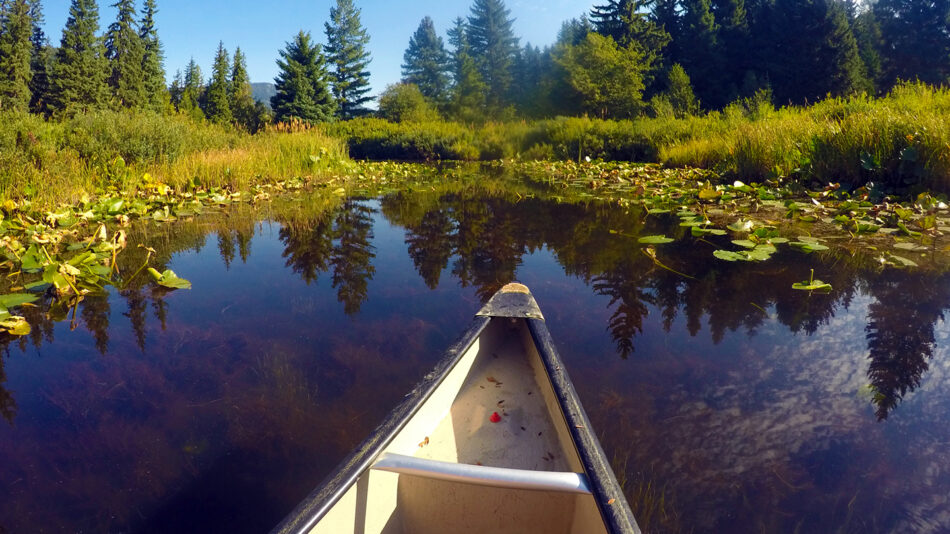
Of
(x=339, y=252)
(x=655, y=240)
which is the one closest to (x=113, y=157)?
(x=339, y=252)

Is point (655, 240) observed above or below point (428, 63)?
below

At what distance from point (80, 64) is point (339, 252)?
37.1 metres

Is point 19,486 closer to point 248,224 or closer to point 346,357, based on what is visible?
point 346,357

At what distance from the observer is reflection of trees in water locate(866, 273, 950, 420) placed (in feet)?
5.92

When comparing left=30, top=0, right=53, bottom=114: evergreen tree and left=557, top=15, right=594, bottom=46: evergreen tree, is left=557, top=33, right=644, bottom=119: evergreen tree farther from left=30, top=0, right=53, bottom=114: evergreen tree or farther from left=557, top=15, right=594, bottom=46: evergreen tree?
left=30, top=0, right=53, bottom=114: evergreen tree

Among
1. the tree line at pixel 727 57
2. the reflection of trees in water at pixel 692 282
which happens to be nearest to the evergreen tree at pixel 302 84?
the tree line at pixel 727 57

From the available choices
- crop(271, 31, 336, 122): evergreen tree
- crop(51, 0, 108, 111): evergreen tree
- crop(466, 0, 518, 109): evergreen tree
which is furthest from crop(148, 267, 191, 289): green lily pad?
crop(466, 0, 518, 109): evergreen tree

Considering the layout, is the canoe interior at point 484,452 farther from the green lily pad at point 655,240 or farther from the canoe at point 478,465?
the green lily pad at point 655,240

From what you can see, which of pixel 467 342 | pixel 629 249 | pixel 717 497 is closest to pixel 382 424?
pixel 467 342

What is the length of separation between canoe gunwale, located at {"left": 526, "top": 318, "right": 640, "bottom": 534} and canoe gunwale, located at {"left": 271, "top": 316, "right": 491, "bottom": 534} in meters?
0.34

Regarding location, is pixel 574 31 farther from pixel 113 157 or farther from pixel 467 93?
pixel 113 157

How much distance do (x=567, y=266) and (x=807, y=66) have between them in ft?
97.5

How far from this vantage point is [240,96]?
3575 centimetres

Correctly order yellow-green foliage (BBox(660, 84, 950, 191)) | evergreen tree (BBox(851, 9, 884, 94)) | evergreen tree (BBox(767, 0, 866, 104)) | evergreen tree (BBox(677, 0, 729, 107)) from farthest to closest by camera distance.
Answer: evergreen tree (BBox(677, 0, 729, 107)) < evergreen tree (BBox(851, 9, 884, 94)) < evergreen tree (BBox(767, 0, 866, 104)) < yellow-green foliage (BBox(660, 84, 950, 191))
